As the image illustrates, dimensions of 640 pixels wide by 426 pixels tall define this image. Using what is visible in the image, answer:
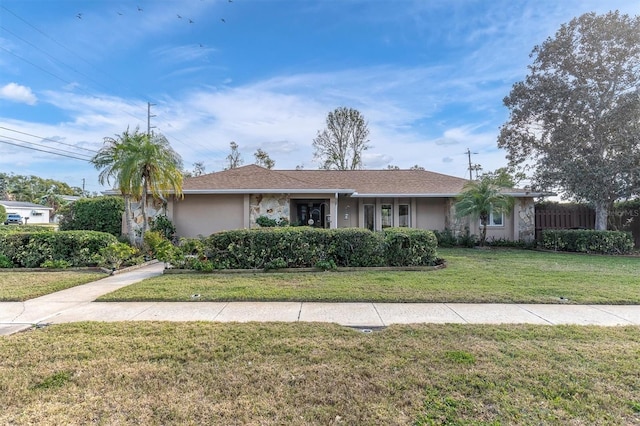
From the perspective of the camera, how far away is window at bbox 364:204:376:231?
1745 centimetres

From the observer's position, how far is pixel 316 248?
9.15 m

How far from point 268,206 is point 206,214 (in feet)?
9.68

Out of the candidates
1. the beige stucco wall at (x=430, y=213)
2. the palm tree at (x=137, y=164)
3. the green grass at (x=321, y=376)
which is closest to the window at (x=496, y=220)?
Result: the beige stucco wall at (x=430, y=213)

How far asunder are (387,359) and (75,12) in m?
13.3

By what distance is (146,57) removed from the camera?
12773 mm

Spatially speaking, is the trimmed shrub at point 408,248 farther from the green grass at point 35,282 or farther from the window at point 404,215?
the window at point 404,215

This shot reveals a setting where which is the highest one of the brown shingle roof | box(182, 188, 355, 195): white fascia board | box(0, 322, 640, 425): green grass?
the brown shingle roof

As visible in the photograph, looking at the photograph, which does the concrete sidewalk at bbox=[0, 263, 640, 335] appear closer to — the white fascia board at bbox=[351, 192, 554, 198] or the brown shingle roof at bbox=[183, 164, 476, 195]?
the brown shingle roof at bbox=[183, 164, 476, 195]

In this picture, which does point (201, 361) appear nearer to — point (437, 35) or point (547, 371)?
point (547, 371)

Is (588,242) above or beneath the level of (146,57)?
beneath

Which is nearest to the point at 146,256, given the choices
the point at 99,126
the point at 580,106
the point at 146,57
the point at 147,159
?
the point at 147,159

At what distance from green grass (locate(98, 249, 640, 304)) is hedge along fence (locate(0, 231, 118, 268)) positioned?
305cm

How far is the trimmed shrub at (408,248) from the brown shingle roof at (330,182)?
5.62m

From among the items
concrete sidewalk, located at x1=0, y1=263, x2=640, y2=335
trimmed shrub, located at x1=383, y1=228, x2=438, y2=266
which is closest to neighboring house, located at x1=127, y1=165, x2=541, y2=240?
trimmed shrub, located at x1=383, y1=228, x2=438, y2=266
